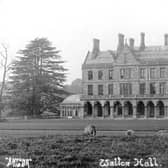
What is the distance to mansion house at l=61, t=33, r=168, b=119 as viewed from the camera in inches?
1983

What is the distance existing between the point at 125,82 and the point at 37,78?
1116 cm

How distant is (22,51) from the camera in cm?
5444

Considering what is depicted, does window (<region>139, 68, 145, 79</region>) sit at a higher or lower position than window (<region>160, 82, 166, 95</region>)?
higher

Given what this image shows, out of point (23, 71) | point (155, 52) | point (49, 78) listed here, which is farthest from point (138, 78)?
point (23, 71)

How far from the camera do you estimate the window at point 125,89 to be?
51.9 metres

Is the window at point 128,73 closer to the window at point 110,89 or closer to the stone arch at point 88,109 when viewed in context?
the window at point 110,89

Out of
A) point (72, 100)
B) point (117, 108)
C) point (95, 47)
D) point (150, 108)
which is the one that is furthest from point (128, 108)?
point (95, 47)

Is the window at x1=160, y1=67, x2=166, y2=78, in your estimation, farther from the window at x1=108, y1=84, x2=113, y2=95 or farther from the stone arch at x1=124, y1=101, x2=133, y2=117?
the window at x1=108, y1=84, x2=113, y2=95

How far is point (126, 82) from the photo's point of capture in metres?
52.0

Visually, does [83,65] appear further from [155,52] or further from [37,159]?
[37,159]

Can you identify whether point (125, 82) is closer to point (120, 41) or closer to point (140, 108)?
point (140, 108)

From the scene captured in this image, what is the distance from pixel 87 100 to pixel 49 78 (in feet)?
18.9

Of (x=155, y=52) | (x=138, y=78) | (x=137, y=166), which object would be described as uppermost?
(x=155, y=52)

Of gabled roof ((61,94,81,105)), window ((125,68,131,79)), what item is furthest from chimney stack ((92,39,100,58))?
gabled roof ((61,94,81,105))
